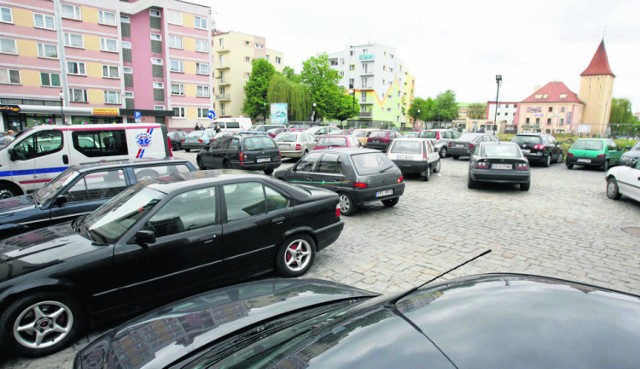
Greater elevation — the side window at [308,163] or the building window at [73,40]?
the building window at [73,40]

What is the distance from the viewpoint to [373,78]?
86375mm

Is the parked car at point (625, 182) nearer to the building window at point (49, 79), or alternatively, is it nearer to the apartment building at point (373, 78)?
the building window at point (49, 79)

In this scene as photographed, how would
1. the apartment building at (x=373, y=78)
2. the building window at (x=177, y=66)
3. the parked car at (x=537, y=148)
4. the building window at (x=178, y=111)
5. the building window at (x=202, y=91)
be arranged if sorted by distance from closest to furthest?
the parked car at (x=537, y=148) < the building window at (x=177, y=66) < the building window at (x=178, y=111) < the building window at (x=202, y=91) < the apartment building at (x=373, y=78)

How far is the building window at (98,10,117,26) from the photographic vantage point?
4097 centimetres

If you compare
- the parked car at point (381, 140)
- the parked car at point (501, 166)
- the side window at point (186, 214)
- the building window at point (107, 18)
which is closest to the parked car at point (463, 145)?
the parked car at point (381, 140)

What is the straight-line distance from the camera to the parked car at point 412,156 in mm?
13688

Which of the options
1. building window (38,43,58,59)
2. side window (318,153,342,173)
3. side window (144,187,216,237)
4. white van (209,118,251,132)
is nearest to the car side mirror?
side window (144,187,216,237)

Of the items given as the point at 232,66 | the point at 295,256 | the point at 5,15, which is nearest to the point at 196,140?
the point at 295,256

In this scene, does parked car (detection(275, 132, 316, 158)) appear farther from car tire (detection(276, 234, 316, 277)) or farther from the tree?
the tree

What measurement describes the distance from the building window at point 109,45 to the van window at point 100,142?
3966 centimetres

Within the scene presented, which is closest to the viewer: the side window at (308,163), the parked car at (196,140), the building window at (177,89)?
the side window at (308,163)

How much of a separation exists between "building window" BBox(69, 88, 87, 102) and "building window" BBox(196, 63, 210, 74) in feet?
47.3

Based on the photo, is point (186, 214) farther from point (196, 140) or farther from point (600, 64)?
point (600, 64)

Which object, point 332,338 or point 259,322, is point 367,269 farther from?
point 332,338
